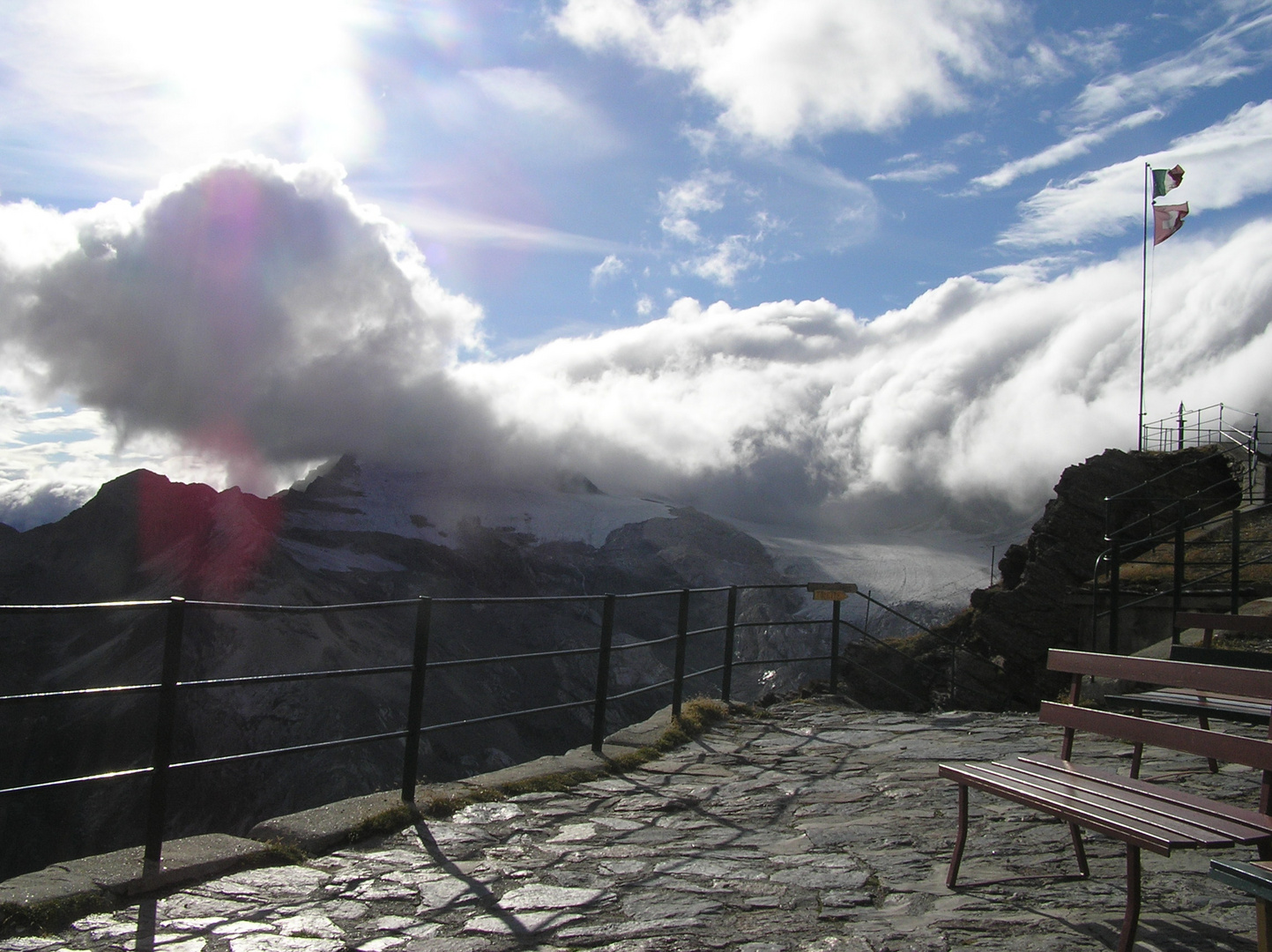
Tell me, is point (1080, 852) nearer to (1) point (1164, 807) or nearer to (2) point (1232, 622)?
(1) point (1164, 807)

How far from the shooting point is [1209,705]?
14.8 ft

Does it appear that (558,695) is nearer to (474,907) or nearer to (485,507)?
(485,507)

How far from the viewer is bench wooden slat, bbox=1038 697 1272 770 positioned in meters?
2.75

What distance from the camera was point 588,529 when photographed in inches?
4092

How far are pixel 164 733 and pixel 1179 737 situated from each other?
3895 millimetres

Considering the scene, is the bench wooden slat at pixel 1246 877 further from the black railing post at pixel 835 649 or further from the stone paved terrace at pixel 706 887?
the black railing post at pixel 835 649

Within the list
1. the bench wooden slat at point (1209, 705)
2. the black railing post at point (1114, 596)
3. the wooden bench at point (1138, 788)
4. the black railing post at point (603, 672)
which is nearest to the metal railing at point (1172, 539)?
the black railing post at point (1114, 596)

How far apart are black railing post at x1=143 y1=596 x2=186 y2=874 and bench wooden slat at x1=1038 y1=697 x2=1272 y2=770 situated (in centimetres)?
353

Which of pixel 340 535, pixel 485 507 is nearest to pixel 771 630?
pixel 485 507

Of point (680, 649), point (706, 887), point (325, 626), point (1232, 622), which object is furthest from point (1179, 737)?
point (325, 626)

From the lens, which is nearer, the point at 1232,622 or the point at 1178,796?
the point at 1178,796

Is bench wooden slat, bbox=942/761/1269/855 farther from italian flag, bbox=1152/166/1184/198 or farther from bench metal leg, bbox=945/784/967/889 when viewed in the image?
italian flag, bbox=1152/166/1184/198

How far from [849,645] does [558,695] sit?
243 feet

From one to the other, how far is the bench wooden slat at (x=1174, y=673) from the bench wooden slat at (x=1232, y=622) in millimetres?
1632
